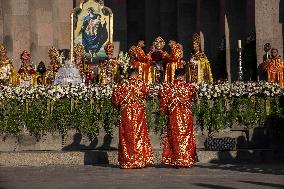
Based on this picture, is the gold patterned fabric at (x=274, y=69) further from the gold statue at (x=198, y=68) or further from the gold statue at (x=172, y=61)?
the gold statue at (x=198, y=68)

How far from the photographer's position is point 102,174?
52.4 feet

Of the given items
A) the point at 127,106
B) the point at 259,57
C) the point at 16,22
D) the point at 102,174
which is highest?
the point at 16,22

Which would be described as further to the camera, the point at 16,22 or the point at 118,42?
the point at 118,42

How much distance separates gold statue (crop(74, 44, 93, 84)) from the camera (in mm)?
29778

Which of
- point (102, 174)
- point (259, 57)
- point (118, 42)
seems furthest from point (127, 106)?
point (118, 42)

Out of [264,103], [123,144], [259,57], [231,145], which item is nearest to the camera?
[123,144]

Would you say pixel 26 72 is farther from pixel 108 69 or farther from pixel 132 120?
pixel 132 120

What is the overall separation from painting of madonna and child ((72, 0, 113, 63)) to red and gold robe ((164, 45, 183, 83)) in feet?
23.9

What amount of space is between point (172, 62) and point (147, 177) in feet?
38.5

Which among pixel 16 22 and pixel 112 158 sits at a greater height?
pixel 16 22

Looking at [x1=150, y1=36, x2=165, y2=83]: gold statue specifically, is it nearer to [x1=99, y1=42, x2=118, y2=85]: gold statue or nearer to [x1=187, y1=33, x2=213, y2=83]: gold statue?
[x1=187, y1=33, x2=213, y2=83]: gold statue

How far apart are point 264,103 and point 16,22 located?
14.3 meters

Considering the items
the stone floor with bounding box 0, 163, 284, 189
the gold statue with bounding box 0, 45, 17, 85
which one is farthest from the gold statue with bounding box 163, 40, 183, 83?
the stone floor with bounding box 0, 163, 284, 189

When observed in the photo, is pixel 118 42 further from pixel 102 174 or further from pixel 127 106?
pixel 102 174
